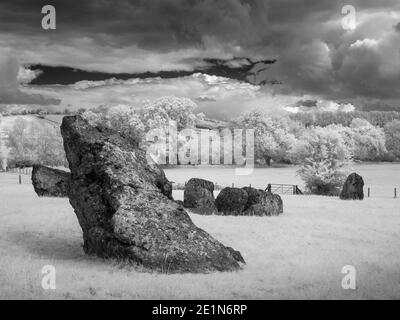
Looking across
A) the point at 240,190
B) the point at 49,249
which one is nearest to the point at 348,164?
the point at 240,190

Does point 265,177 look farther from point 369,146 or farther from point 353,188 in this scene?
point 369,146

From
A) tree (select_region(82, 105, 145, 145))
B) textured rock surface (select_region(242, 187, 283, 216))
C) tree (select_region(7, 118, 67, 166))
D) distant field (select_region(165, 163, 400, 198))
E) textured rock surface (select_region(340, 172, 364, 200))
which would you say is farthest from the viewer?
tree (select_region(7, 118, 67, 166))

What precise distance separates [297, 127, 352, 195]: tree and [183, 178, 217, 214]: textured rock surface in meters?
36.4

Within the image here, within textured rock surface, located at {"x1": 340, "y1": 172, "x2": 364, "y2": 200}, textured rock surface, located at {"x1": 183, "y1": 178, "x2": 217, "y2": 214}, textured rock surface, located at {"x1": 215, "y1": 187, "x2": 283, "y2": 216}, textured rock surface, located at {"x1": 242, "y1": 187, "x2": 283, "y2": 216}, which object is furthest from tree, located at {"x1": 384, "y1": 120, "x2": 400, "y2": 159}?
textured rock surface, located at {"x1": 183, "y1": 178, "x2": 217, "y2": 214}

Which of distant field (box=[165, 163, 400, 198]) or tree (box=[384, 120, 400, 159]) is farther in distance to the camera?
Result: tree (box=[384, 120, 400, 159])

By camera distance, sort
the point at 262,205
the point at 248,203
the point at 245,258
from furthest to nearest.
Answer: the point at 248,203, the point at 262,205, the point at 245,258

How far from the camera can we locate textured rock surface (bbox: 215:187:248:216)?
3881 cm

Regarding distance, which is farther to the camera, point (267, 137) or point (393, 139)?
point (393, 139)

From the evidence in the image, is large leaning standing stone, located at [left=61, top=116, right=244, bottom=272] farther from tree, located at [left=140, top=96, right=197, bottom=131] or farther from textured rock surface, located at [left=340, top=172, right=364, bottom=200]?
tree, located at [left=140, top=96, right=197, bottom=131]

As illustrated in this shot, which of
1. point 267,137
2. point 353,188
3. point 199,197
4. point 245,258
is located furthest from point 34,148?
point 245,258

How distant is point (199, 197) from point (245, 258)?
19.5m

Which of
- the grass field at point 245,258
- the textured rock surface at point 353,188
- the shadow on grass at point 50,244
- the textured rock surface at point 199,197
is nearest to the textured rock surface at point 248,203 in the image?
Answer: the textured rock surface at point 199,197

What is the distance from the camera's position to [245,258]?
21.5m

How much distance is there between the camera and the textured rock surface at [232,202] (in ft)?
127
